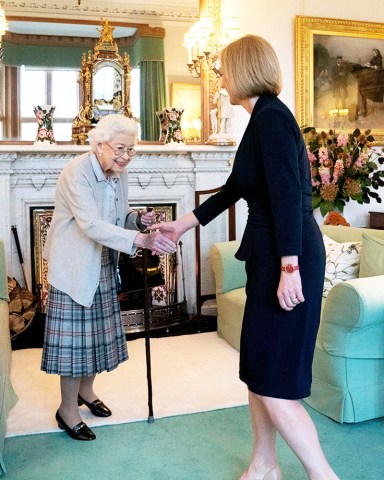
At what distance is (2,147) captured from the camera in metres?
4.27

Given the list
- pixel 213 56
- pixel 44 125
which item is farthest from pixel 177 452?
pixel 213 56

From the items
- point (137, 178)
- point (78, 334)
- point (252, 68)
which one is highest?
point (252, 68)

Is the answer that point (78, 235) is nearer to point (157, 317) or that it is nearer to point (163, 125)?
point (157, 317)

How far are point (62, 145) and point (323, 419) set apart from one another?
2.79 meters

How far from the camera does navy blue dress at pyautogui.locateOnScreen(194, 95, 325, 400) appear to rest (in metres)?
1.75

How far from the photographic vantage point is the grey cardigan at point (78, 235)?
2393mm

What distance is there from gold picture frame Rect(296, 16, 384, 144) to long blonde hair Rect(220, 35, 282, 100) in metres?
3.22

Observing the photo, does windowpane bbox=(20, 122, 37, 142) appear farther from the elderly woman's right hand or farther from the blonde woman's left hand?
the blonde woman's left hand

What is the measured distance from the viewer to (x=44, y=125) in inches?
174

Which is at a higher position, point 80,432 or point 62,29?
point 62,29

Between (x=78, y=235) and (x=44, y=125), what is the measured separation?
7.26 feet

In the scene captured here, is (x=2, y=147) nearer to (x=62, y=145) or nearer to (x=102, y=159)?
(x=62, y=145)

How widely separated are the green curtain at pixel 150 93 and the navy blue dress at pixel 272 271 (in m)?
2.95

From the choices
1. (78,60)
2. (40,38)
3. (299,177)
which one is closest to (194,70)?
(78,60)
